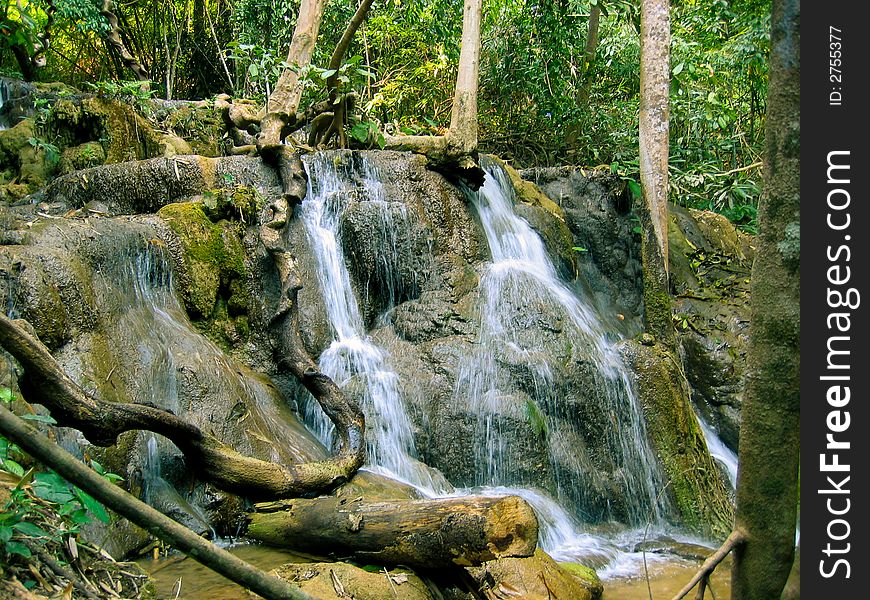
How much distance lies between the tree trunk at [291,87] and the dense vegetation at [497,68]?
210 cm

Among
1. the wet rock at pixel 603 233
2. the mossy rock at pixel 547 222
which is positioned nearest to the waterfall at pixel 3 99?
the mossy rock at pixel 547 222

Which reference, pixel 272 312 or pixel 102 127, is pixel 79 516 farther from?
pixel 102 127

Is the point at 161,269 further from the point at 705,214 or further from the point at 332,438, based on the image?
the point at 705,214

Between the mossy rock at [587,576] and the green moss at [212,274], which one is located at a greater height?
the green moss at [212,274]

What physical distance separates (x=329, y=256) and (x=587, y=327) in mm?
2867

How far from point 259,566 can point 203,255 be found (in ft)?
11.2

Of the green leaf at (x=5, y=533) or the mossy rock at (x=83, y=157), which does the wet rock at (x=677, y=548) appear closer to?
the green leaf at (x=5, y=533)

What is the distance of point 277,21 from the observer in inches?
538

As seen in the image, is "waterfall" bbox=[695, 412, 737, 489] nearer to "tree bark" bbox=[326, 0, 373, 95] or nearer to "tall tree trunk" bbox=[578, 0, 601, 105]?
"tree bark" bbox=[326, 0, 373, 95]

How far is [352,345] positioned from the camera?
7094 mm

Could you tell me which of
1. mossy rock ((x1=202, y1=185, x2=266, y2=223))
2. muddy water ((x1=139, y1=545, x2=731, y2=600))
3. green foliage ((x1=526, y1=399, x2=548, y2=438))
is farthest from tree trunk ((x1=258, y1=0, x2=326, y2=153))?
muddy water ((x1=139, y1=545, x2=731, y2=600))

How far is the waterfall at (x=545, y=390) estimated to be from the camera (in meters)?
6.51

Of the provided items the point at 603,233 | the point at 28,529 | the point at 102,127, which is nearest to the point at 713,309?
the point at 603,233

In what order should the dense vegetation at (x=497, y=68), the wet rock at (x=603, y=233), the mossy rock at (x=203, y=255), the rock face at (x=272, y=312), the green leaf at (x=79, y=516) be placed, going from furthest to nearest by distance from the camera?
the dense vegetation at (x=497, y=68) → the wet rock at (x=603, y=233) → the mossy rock at (x=203, y=255) → the rock face at (x=272, y=312) → the green leaf at (x=79, y=516)
